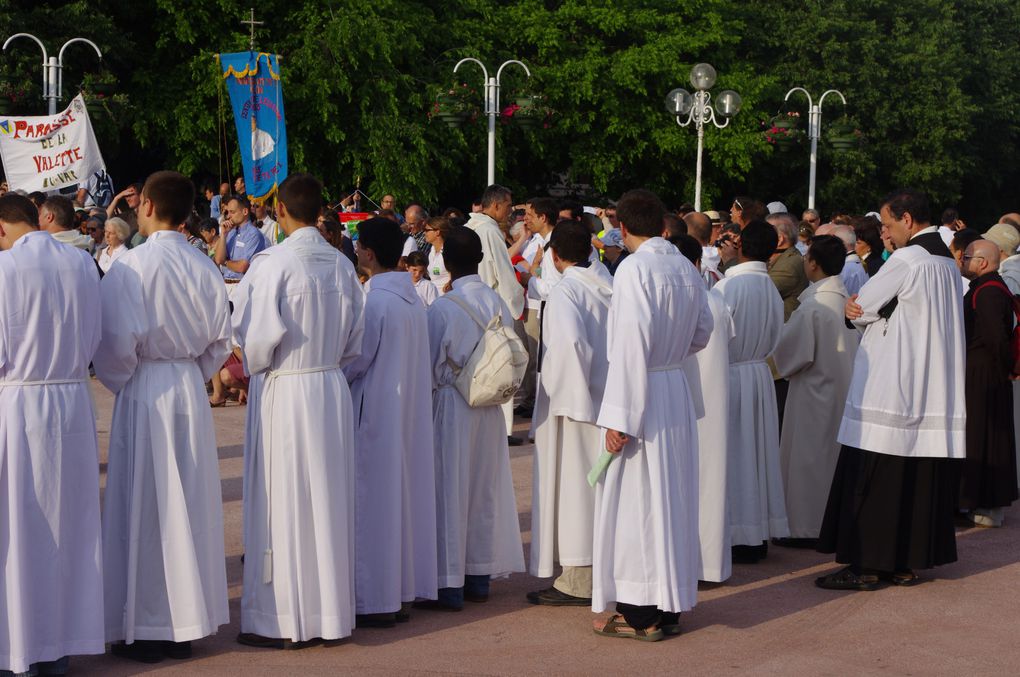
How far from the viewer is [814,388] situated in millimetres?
9023

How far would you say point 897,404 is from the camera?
771 centimetres

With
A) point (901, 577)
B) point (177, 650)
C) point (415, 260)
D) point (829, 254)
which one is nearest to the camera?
point (177, 650)

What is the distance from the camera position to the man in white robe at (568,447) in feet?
23.9

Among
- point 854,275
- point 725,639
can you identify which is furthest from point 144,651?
point 854,275

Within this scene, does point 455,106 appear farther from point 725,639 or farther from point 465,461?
point 725,639

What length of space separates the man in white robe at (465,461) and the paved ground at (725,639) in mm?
215

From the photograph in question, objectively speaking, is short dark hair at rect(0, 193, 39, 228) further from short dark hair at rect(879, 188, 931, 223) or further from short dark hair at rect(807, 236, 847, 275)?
short dark hair at rect(807, 236, 847, 275)

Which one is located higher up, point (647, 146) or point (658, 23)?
point (658, 23)

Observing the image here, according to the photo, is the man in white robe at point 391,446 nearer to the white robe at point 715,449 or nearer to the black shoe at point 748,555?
the white robe at point 715,449

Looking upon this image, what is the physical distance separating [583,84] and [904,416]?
28.5 m

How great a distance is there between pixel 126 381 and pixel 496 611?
91.2 inches

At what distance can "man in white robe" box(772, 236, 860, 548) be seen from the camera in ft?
29.2

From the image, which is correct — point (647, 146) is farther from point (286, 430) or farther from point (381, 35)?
point (286, 430)

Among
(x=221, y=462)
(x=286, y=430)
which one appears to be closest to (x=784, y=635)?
(x=286, y=430)
